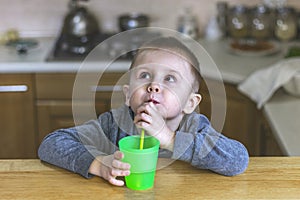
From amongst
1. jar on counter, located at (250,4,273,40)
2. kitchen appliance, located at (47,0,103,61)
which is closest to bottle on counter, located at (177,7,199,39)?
jar on counter, located at (250,4,273,40)

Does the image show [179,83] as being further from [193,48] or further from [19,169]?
[19,169]

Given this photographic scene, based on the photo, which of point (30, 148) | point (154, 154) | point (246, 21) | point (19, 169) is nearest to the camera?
point (154, 154)

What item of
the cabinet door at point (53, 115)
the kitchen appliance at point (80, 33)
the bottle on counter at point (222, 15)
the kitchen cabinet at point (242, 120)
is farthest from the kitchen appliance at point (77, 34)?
the kitchen cabinet at point (242, 120)

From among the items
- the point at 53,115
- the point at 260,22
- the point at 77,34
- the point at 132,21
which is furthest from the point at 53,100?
the point at 260,22

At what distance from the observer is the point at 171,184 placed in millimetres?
1117

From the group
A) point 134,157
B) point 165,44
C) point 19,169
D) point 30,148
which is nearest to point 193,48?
point 165,44

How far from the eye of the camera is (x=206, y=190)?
1097 millimetres

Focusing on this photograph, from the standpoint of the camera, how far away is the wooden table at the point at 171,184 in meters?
1.08

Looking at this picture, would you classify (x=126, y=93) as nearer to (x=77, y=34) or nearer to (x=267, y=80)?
(x=267, y=80)

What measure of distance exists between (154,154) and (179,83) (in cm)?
14

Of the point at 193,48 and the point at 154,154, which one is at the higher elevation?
the point at 193,48

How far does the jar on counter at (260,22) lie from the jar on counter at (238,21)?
1.4 inches

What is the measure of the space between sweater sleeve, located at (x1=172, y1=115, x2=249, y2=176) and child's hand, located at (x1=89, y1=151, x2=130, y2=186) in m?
0.11

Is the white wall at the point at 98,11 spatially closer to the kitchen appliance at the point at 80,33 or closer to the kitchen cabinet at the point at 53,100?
the kitchen appliance at the point at 80,33
